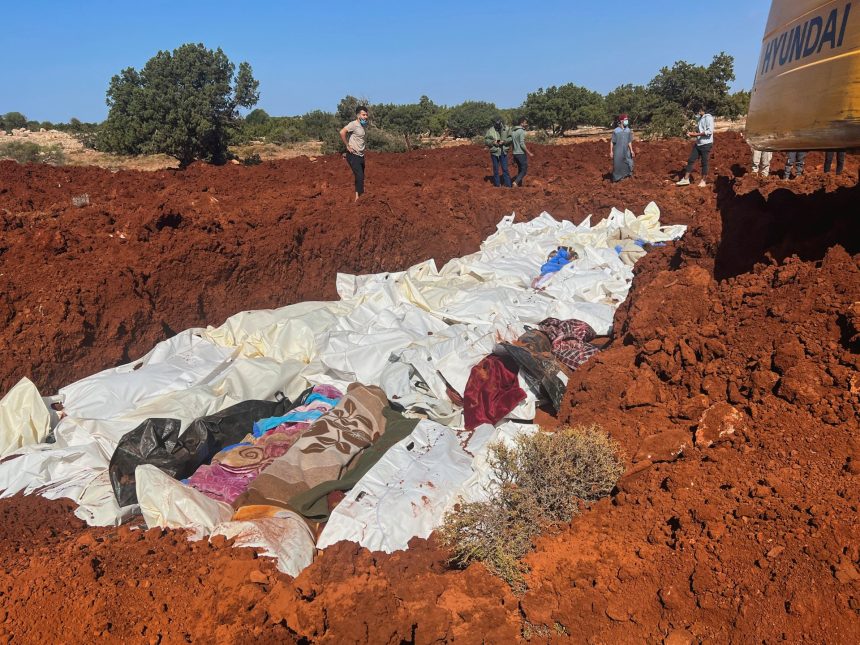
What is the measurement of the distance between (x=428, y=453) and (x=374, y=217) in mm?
5497

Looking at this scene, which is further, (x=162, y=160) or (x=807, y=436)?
(x=162, y=160)

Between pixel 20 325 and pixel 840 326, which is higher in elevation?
pixel 840 326

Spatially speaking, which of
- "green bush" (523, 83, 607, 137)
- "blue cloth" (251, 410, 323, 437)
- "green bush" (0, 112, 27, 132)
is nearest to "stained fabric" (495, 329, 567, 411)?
"blue cloth" (251, 410, 323, 437)

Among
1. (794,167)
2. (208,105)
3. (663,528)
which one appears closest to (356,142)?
(794,167)

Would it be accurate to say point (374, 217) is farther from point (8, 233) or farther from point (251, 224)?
point (8, 233)

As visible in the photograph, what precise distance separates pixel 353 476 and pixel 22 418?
294 centimetres

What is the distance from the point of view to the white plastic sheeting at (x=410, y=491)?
11.8 feet

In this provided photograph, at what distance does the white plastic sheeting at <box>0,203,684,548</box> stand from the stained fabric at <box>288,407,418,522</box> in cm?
26

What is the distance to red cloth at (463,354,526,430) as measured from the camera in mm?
4805

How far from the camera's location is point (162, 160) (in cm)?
2309

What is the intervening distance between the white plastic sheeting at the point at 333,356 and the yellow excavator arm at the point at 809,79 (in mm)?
2455

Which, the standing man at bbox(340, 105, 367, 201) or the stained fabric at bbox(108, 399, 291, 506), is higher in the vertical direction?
the standing man at bbox(340, 105, 367, 201)

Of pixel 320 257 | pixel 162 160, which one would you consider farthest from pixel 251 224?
pixel 162 160

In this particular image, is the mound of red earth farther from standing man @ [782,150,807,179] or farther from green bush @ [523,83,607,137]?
green bush @ [523,83,607,137]
